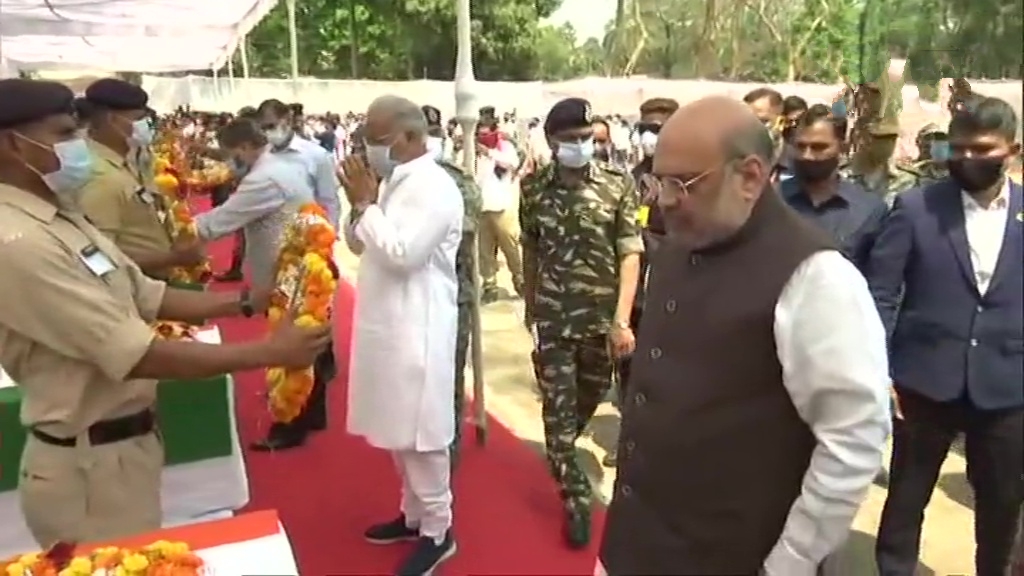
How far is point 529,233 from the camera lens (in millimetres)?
3488

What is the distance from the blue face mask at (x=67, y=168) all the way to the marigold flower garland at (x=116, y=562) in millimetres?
727

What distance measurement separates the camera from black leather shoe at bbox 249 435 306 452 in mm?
4457

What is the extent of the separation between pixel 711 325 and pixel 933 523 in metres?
1.95

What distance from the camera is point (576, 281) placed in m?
3.33

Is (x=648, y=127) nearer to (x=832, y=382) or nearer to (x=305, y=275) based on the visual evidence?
(x=305, y=275)

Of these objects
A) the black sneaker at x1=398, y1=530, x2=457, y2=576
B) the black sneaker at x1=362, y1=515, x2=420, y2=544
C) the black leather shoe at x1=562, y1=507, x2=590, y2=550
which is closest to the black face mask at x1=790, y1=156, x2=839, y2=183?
the black leather shoe at x1=562, y1=507, x2=590, y2=550

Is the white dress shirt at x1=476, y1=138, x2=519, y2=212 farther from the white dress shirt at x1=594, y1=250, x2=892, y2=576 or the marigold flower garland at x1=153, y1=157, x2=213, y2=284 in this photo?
the white dress shirt at x1=594, y1=250, x2=892, y2=576

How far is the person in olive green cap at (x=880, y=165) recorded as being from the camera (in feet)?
7.23

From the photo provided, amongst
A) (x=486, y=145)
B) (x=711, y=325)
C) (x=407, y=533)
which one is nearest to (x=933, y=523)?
(x=407, y=533)

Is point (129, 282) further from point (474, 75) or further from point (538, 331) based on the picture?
point (474, 75)

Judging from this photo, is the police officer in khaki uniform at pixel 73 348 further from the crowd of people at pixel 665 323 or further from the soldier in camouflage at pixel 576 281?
the soldier in camouflage at pixel 576 281

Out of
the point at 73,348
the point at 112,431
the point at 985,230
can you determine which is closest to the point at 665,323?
the point at 985,230

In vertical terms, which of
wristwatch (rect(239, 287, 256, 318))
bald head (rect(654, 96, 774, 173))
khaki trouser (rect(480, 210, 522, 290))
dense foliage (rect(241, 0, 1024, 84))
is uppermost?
dense foliage (rect(241, 0, 1024, 84))

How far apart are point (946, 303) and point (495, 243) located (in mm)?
4967
